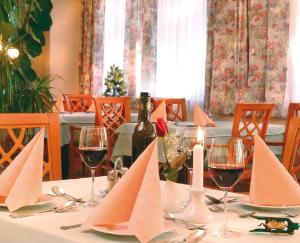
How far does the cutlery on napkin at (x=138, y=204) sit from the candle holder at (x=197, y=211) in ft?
0.42

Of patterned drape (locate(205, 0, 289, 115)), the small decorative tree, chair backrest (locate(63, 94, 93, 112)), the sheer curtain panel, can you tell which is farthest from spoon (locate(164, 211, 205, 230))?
the small decorative tree

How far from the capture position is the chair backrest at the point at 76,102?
625 cm

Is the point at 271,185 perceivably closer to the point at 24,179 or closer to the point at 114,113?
the point at 24,179

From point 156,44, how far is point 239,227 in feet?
20.0

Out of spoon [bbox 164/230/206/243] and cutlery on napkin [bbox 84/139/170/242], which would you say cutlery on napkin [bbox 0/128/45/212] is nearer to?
cutlery on napkin [bbox 84/139/170/242]

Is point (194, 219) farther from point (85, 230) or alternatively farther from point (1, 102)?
point (1, 102)

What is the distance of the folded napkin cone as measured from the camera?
1.28 metres

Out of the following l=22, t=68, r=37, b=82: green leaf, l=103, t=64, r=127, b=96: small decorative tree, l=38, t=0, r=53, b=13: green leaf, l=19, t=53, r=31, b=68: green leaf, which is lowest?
l=103, t=64, r=127, b=96: small decorative tree

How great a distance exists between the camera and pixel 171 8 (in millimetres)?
6871

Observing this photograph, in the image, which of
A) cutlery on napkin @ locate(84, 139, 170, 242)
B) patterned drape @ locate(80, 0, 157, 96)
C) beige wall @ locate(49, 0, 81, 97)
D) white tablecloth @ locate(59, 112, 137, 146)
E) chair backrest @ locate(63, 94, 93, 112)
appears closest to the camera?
cutlery on napkin @ locate(84, 139, 170, 242)

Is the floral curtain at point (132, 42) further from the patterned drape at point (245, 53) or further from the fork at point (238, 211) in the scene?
the fork at point (238, 211)

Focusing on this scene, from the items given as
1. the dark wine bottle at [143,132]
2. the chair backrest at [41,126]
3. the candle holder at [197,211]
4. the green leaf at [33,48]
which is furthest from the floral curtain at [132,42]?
the candle holder at [197,211]

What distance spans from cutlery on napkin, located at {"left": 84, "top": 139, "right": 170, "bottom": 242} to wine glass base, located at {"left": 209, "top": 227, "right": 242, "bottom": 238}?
106mm

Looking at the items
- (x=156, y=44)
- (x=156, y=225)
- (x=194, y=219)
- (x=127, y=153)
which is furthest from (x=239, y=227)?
(x=156, y=44)
